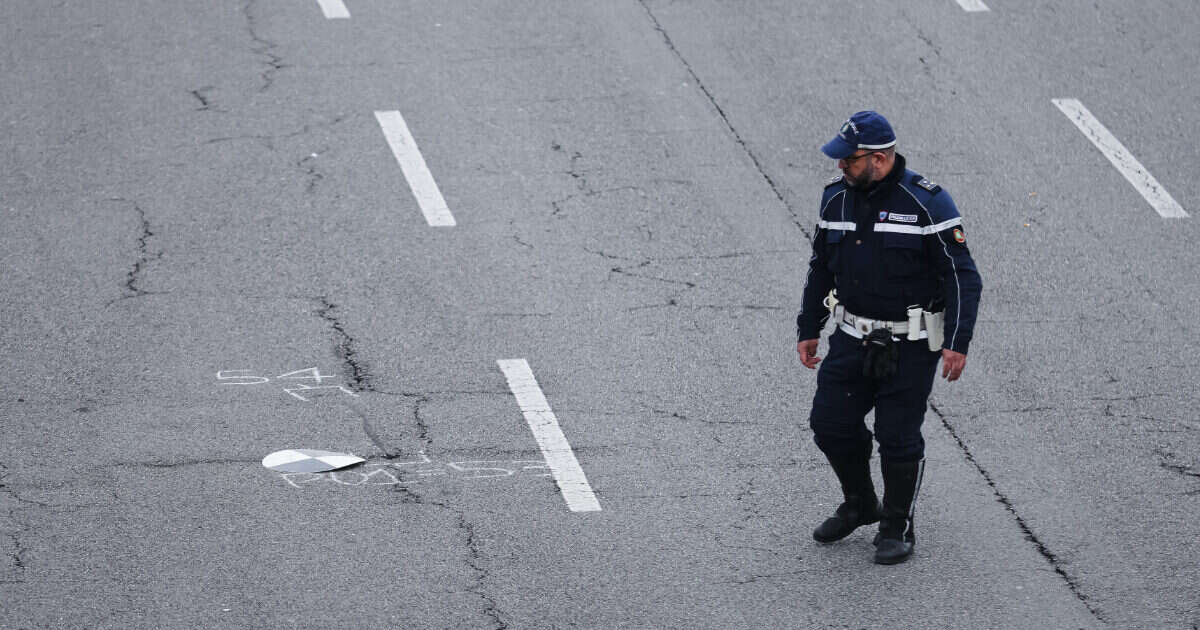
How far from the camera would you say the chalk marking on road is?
14227 mm

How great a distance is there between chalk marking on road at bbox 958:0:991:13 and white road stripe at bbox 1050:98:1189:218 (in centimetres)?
196

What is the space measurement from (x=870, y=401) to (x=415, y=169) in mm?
5204

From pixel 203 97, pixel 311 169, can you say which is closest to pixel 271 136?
pixel 311 169

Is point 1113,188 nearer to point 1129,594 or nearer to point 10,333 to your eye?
point 1129,594

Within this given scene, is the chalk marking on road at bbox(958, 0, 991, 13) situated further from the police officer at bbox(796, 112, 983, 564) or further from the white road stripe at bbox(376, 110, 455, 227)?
the police officer at bbox(796, 112, 983, 564)

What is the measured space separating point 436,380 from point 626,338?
1.22 metres

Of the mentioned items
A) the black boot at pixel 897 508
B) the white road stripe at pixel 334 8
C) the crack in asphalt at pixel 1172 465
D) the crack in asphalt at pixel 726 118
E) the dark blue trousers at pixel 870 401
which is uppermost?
the dark blue trousers at pixel 870 401

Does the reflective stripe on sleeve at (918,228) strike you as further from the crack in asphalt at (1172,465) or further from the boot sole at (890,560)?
the crack in asphalt at (1172,465)

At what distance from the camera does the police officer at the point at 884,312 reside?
22.1ft

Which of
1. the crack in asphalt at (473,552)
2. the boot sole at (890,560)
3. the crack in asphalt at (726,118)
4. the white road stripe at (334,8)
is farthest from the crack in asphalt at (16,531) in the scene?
the white road stripe at (334,8)

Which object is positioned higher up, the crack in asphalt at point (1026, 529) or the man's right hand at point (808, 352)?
the man's right hand at point (808, 352)

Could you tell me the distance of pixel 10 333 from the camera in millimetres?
9125

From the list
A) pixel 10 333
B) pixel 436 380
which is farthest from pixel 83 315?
pixel 436 380

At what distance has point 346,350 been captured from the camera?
9016 mm
